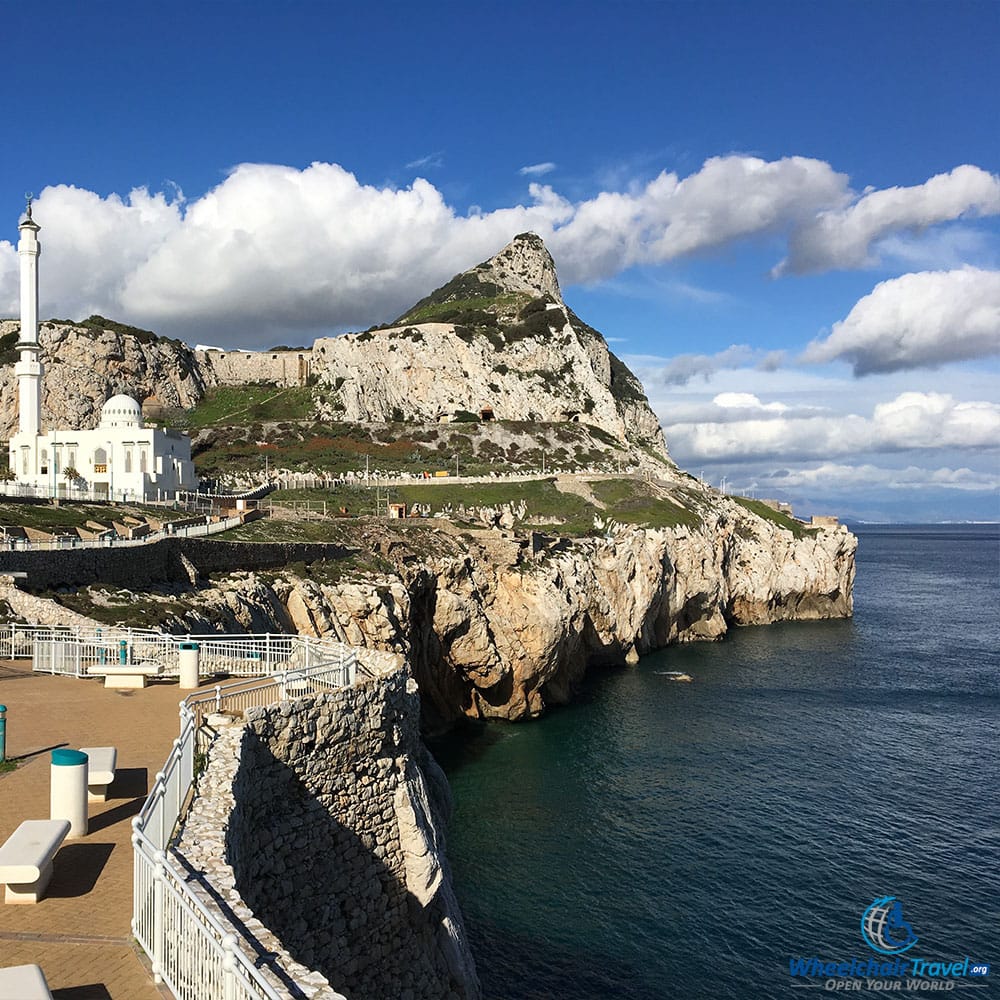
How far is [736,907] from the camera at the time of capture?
2714 centimetres

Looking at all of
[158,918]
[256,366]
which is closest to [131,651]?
[158,918]

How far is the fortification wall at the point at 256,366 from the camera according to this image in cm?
14625

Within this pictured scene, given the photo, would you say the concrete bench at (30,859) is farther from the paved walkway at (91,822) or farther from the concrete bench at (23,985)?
the concrete bench at (23,985)

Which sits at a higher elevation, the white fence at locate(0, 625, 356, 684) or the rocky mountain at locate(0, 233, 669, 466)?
the rocky mountain at locate(0, 233, 669, 466)

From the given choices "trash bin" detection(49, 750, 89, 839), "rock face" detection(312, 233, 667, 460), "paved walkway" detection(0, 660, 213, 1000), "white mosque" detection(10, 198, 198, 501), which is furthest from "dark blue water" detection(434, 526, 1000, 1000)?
"rock face" detection(312, 233, 667, 460)

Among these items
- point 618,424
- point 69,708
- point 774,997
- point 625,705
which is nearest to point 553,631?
point 625,705

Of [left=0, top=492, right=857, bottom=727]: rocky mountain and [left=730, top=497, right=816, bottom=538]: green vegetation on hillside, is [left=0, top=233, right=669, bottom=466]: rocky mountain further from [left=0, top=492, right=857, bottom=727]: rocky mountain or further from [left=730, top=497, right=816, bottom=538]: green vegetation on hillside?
[left=0, top=492, right=857, bottom=727]: rocky mountain

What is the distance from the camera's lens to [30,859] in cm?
946

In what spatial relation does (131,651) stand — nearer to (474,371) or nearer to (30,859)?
(30,859)

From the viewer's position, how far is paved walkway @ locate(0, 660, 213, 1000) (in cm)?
845

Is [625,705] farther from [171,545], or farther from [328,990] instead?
[328,990]

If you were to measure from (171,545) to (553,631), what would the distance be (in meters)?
26.5

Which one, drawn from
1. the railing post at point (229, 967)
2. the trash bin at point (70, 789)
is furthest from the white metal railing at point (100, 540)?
the railing post at point (229, 967)

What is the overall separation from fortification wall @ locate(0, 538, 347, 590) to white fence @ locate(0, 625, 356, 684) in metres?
5.44
